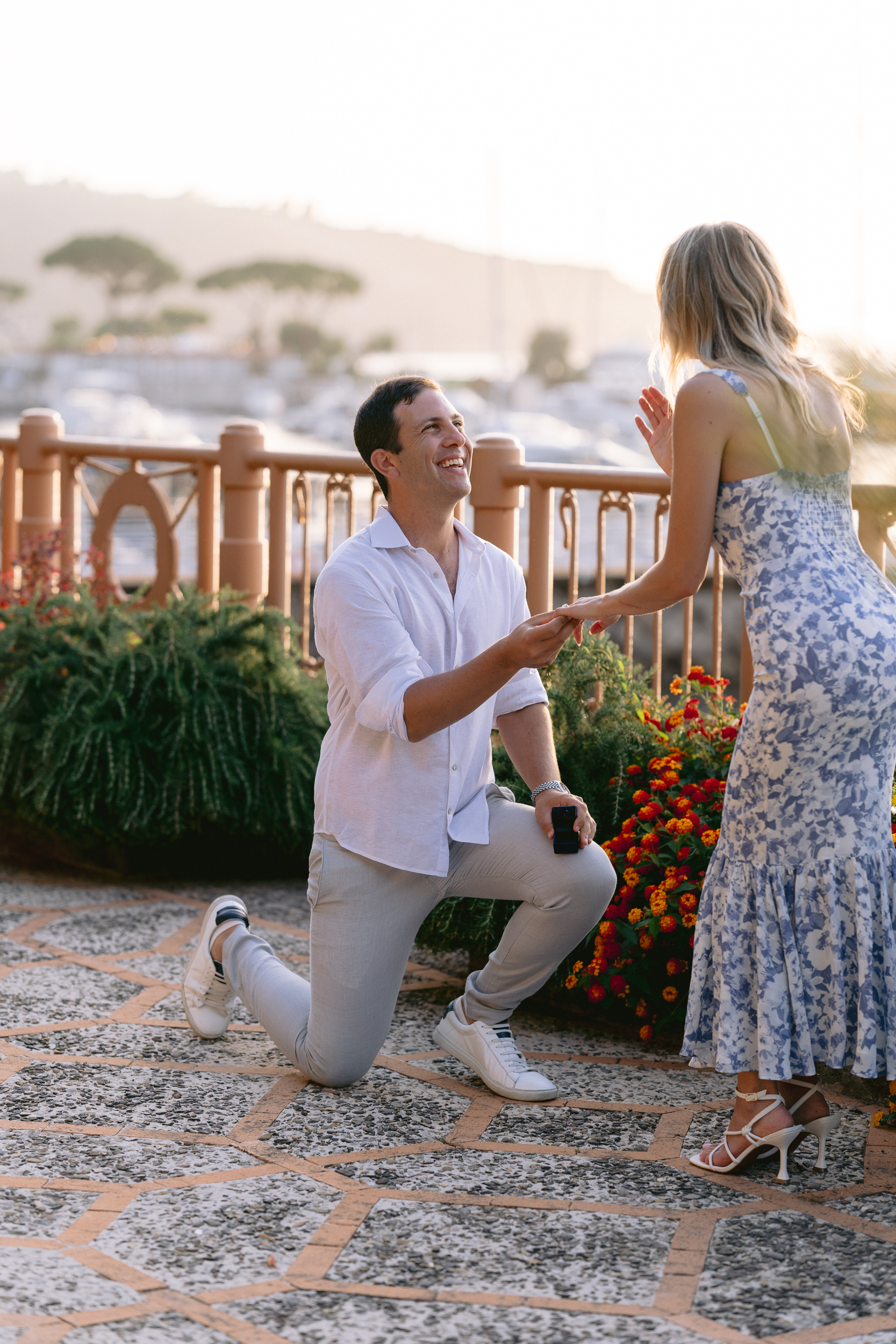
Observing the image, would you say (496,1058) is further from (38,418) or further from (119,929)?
(38,418)

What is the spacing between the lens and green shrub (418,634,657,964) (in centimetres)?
398

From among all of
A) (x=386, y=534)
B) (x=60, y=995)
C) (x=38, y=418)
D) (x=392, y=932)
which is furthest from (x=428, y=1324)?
(x=38, y=418)

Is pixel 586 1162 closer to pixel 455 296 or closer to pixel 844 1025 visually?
pixel 844 1025

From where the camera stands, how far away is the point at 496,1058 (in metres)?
3.35

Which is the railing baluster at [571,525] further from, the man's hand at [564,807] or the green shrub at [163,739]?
the man's hand at [564,807]

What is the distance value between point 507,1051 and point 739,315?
1.65 metres

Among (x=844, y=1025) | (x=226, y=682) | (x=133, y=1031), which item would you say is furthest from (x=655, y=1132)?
(x=226, y=682)

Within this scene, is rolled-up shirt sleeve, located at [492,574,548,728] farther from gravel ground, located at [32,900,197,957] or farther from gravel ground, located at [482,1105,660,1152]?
gravel ground, located at [32,900,197,957]

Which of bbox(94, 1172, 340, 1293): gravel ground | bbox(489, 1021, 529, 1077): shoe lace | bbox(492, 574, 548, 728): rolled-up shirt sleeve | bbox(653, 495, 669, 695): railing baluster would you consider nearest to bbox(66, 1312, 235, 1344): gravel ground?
bbox(94, 1172, 340, 1293): gravel ground

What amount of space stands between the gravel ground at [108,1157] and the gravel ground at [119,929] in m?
1.41

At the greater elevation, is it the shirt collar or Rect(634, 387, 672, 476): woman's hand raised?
Rect(634, 387, 672, 476): woman's hand raised

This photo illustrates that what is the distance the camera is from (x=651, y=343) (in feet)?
9.79

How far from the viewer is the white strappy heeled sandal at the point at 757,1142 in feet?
9.34

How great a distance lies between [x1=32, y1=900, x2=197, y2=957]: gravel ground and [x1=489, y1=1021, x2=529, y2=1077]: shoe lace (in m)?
1.44
